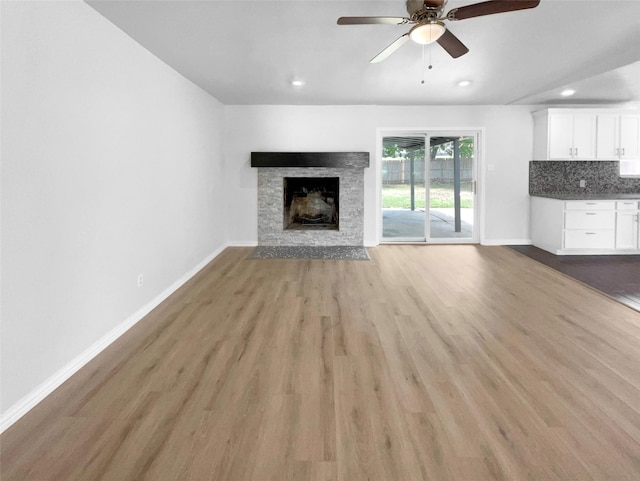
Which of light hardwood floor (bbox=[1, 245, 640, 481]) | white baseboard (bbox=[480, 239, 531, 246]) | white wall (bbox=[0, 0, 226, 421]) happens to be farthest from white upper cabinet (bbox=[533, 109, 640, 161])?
white wall (bbox=[0, 0, 226, 421])

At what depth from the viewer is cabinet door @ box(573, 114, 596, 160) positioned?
6.97 meters

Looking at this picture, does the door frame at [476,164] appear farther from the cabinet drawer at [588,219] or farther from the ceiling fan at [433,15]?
the ceiling fan at [433,15]

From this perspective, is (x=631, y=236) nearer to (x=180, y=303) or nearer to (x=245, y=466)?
(x=180, y=303)

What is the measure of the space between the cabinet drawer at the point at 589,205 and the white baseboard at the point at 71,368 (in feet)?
18.8

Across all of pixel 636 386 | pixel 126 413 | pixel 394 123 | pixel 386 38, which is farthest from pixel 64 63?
pixel 394 123

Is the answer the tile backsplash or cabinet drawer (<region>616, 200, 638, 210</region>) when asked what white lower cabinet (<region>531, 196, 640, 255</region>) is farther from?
the tile backsplash

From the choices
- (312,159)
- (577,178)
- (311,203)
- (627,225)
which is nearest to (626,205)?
(627,225)

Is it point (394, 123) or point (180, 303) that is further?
point (394, 123)

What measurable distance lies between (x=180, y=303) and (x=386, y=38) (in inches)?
122

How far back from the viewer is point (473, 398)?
244cm

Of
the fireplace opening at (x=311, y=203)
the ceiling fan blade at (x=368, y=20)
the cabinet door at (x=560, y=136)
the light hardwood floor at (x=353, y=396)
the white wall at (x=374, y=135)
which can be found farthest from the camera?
the fireplace opening at (x=311, y=203)

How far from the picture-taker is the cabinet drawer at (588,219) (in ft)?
21.4

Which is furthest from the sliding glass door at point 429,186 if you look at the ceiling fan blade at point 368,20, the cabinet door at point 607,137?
the ceiling fan blade at point 368,20

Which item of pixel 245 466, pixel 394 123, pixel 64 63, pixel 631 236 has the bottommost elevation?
pixel 245 466
